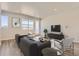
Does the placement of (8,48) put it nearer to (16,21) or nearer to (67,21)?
(16,21)

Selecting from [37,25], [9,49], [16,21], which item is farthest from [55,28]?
[9,49]

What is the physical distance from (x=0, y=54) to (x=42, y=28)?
4.46ft

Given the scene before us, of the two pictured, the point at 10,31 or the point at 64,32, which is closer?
the point at 10,31

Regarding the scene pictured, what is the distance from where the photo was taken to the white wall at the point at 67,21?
134 inches

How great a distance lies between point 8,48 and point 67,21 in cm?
195

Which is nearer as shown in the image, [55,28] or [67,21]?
[67,21]

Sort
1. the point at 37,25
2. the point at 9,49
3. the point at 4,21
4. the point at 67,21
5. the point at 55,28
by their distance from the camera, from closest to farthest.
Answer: the point at 4,21, the point at 9,49, the point at 37,25, the point at 67,21, the point at 55,28

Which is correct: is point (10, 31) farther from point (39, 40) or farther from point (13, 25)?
point (39, 40)

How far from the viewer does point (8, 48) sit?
3311 millimetres

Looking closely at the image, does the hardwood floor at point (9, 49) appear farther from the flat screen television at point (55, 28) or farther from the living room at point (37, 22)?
the flat screen television at point (55, 28)

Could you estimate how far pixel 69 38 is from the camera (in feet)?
11.7

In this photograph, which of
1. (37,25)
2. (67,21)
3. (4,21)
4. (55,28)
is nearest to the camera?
(4,21)

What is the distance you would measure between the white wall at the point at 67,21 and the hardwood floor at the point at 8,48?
0.97 meters

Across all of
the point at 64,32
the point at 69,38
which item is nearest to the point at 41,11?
the point at 64,32
